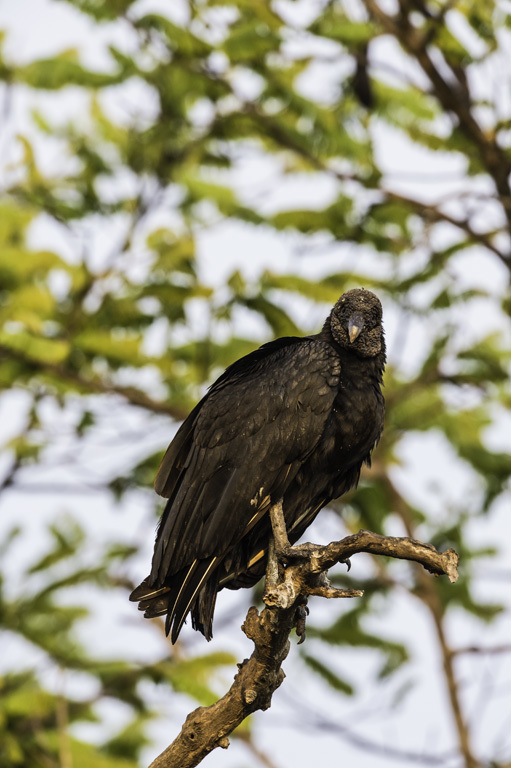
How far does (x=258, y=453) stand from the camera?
476cm

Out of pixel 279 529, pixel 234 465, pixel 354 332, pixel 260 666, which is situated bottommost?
pixel 260 666

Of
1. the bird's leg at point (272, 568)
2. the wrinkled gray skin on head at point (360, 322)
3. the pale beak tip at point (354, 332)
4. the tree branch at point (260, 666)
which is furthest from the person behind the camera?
the wrinkled gray skin on head at point (360, 322)

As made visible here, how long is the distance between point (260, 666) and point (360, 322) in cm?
178

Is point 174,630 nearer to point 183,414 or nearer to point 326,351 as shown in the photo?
point 326,351

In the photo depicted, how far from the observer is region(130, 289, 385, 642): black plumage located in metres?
4.66

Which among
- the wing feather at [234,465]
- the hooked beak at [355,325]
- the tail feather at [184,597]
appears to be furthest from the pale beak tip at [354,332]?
the tail feather at [184,597]

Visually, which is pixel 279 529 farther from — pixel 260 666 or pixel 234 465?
pixel 260 666

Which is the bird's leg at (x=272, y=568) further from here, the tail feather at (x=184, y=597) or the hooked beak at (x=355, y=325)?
the hooked beak at (x=355, y=325)

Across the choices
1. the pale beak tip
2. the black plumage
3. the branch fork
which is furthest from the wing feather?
the branch fork

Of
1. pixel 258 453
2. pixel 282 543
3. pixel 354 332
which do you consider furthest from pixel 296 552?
pixel 354 332

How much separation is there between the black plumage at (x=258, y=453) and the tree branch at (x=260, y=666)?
457 mm

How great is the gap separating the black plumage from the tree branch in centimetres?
46

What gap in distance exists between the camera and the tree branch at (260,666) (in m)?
4.09

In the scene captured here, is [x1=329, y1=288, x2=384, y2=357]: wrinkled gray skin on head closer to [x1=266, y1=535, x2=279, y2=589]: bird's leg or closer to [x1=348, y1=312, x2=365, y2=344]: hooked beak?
[x1=348, y1=312, x2=365, y2=344]: hooked beak
